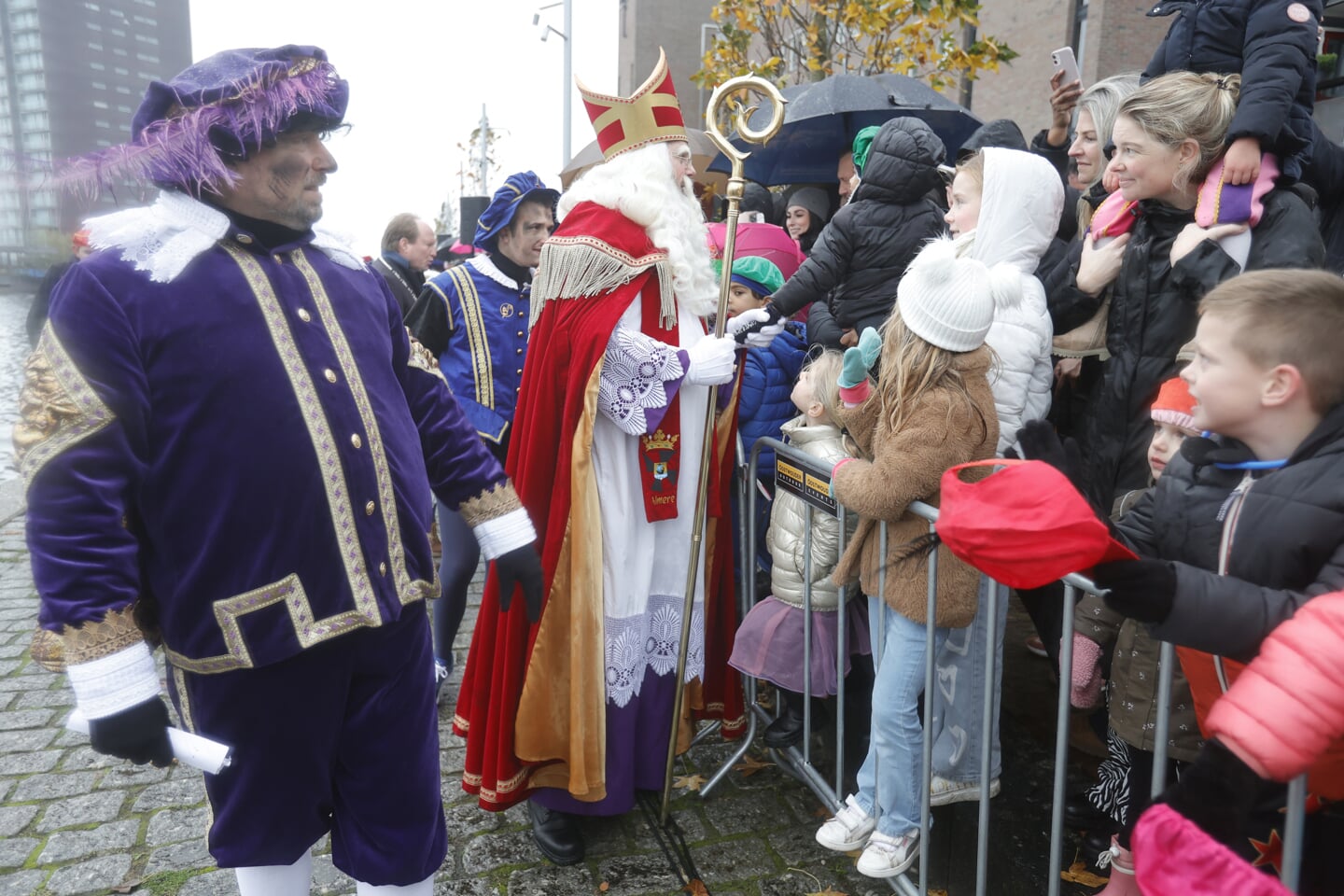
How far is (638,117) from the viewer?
3.09 meters

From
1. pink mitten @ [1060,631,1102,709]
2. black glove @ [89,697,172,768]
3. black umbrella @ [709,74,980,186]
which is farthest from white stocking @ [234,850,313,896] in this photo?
black umbrella @ [709,74,980,186]

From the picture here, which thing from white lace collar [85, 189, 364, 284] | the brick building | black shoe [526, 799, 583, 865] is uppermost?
the brick building

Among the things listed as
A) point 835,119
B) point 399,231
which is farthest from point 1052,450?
point 399,231

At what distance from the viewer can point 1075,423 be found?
10.6ft

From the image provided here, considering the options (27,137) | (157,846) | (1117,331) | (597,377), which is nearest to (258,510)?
(27,137)

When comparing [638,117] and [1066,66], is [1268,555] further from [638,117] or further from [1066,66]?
[1066,66]

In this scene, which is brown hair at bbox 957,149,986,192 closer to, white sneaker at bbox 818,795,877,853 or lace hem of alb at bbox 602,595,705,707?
lace hem of alb at bbox 602,595,705,707

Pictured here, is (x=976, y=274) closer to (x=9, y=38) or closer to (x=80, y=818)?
(x=9, y=38)

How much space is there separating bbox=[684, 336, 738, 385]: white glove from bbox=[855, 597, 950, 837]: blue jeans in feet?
2.82

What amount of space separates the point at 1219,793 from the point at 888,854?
1500 millimetres

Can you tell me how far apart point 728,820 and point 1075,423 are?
1.80 meters

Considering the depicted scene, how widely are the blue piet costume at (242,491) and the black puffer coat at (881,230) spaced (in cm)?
200

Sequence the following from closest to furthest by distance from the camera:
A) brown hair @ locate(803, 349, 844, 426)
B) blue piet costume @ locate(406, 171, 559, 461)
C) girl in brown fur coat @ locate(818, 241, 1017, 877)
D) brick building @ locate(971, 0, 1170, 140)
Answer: girl in brown fur coat @ locate(818, 241, 1017, 877) < brown hair @ locate(803, 349, 844, 426) < blue piet costume @ locate(406, 171, 559, 461) < brick building @ locate(971, 0, 1170, 140)

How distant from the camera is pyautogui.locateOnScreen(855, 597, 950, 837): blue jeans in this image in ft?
8.36
